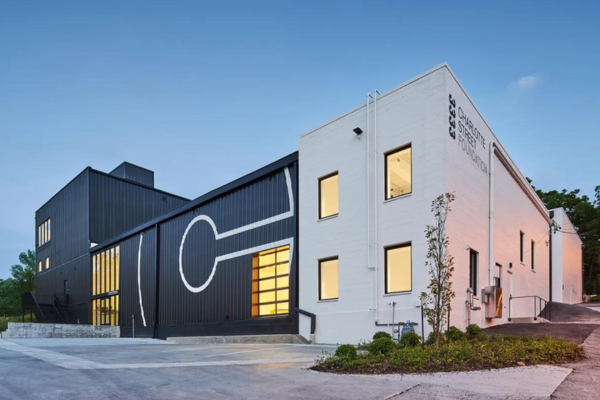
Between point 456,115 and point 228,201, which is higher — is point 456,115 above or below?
above

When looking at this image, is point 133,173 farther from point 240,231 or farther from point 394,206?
point 394,206

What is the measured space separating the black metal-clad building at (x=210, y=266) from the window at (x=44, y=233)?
34.8 feet

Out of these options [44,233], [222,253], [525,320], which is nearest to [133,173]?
[44,233]

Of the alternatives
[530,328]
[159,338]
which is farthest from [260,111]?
[530,328]

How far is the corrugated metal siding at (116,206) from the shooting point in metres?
32.2

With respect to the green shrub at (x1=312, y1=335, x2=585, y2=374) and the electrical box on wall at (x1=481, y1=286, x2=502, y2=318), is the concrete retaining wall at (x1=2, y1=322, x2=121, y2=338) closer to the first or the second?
the green shrub at (x1=312, y1=335, x2=585, y2=374)

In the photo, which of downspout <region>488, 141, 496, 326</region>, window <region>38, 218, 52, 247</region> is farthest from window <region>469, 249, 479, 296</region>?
window <region>38, 218, 52, 247</region>

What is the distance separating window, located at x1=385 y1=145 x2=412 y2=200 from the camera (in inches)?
527

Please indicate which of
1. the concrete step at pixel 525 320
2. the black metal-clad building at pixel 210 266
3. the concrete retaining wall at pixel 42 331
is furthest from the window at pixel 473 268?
the concrete retaining wall at pixel 42 331

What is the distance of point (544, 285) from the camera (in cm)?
2381

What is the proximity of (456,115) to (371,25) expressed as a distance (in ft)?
29.8

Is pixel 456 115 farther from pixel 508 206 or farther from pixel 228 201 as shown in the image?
pixel 228 201

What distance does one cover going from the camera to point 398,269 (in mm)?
13172

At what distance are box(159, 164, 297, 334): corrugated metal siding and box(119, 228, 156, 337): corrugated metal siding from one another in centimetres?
Result: 103
